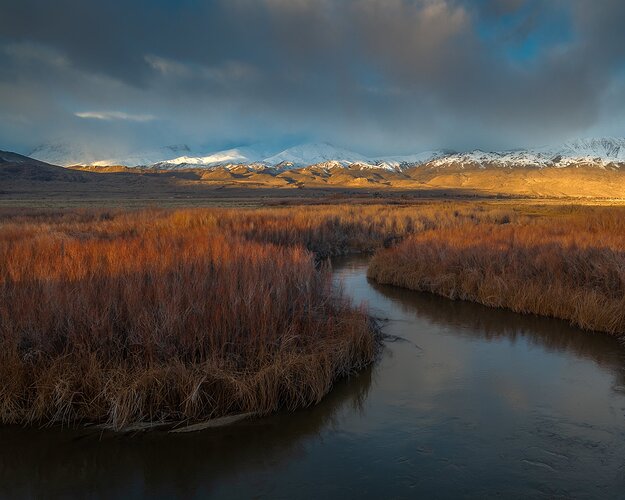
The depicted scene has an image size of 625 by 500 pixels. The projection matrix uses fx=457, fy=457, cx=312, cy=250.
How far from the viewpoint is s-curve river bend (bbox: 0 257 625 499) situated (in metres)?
5.09

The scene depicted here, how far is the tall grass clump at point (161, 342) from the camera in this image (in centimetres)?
612

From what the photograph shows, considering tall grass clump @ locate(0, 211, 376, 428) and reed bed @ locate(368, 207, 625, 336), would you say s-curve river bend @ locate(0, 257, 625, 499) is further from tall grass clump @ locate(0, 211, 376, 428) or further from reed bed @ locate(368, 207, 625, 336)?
reed bed @ locate(368, 207, 625, 336)

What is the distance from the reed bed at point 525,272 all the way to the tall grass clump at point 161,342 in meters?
5.21

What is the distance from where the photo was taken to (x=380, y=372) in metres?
8.32

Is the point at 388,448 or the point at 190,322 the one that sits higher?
the point at 190,322

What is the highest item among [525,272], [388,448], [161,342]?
[525,272]

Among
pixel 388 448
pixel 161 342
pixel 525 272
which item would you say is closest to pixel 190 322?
pixel 161 342

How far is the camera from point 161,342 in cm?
664

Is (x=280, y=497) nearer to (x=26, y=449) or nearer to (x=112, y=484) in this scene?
(x=112, y=484)

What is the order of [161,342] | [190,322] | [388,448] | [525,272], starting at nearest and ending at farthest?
1. [388,448]
2. [161,342]
3. [190,322]
4. [525,272]

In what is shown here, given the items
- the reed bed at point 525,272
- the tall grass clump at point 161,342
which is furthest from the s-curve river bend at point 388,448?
the reed bed at point 525,272

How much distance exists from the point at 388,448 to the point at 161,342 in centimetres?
348

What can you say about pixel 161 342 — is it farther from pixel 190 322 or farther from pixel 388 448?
pixel 388 448

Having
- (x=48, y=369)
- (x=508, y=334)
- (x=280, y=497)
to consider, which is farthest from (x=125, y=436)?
(x=508, y=334)
